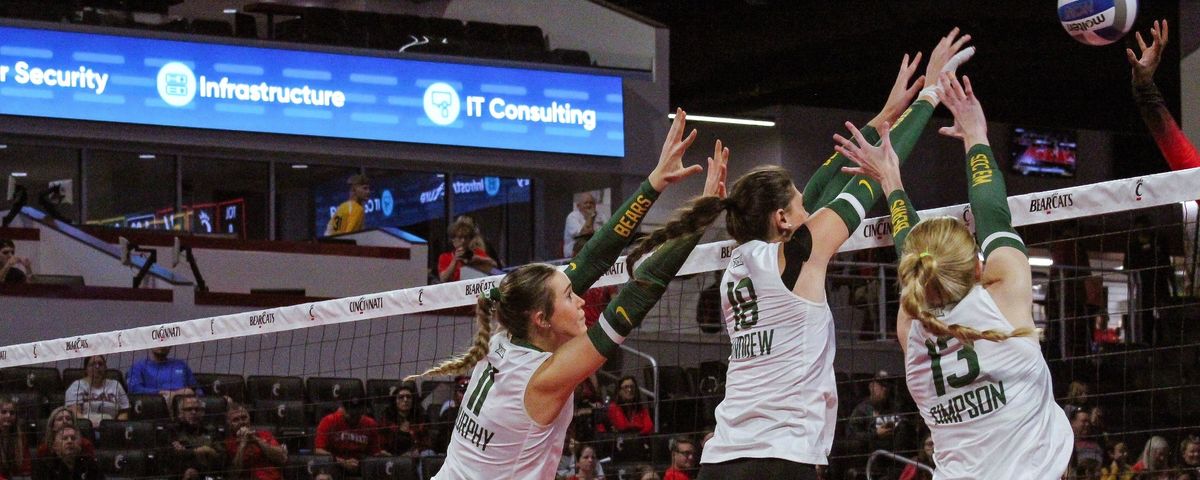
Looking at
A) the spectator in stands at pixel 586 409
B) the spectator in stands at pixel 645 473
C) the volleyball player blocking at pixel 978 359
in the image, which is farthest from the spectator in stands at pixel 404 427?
the volleyball player blocking at pixel 978 359

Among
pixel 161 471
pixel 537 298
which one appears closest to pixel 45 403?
pixel 161 471

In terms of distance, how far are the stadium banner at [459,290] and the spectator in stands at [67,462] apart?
6.87 ft

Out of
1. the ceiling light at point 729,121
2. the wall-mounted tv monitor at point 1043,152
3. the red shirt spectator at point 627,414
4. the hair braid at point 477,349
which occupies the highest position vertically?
the ceiling light at point 729,121

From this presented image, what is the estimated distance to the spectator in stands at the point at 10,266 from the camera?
16531 mm

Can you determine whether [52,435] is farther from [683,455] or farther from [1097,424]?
[1097,424]

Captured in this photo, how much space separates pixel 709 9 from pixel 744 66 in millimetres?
1757

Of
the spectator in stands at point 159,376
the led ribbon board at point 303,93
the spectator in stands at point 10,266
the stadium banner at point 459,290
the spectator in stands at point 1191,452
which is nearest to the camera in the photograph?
the stadium banner at point 459,290

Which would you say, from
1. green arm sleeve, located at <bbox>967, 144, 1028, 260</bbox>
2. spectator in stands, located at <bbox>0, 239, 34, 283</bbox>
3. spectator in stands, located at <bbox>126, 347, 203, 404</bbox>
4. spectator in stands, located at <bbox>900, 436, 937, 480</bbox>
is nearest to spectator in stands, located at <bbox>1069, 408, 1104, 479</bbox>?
spectator in stands, located at <bbox>900, 436, 937, 480</bbox>

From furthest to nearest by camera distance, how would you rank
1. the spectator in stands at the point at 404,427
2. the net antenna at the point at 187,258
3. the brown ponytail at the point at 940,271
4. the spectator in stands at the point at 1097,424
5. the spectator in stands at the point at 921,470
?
the net antenna at the point at 187,258, the spectator in stands at the point at 404,427, the spectator in stands at the point at 1097,424, the spectator in stands at the point at 921,470, the brown ponytail at the point at 940,271

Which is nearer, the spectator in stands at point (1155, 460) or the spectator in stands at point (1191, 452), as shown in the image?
the spectator in stands at point (1155, 460)

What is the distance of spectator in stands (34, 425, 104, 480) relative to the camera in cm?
1153

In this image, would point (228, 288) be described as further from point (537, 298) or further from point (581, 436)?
point (537, 298)

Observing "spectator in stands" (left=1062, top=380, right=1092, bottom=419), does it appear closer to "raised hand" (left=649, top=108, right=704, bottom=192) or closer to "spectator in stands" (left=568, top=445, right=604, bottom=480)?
"spectator in stands" (left=568, top=445, right=604, bottom=480)

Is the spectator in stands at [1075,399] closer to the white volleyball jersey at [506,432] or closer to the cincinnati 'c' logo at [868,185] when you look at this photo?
the cincinnati 'c' logo at [868,185]
